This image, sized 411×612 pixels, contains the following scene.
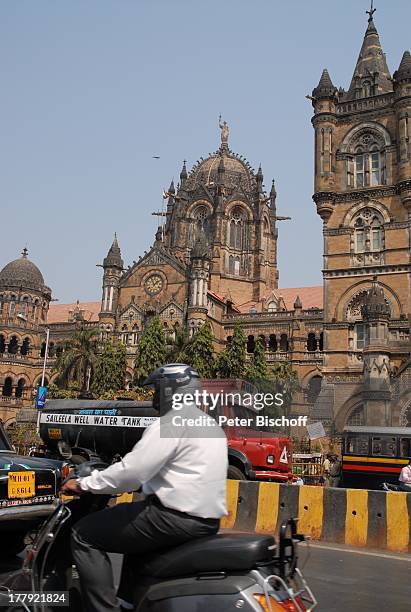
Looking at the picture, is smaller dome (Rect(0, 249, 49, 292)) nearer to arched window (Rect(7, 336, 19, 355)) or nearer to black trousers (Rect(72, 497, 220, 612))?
arched window (Rect(7, 336, 19, 355))

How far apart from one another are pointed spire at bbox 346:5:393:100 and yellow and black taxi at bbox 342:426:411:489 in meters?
28.2

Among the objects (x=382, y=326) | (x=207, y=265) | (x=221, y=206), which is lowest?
(x=382, y=326)

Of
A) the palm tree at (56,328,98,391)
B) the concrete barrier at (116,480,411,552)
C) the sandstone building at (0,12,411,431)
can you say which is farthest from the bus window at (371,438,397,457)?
the palm tree at (56,328,98,391)

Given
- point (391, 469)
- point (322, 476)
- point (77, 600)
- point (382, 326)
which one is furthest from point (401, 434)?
Answer: point (77, 600)

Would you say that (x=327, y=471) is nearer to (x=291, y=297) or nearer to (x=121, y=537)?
(x=121, y=537)

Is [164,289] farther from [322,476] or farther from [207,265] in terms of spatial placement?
[322,476]

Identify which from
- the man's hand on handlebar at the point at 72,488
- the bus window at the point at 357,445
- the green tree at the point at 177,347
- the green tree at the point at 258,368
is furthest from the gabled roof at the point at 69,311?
the man's hand on handlebar at the point at 72,488

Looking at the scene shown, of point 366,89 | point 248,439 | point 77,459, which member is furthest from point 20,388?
A: point 248,439

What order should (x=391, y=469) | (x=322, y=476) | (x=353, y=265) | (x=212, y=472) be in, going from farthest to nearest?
1. (x=353, y=265)
2. (x=322, y=476)
3. (x=391, y=469)
4. (x=212, y=472)

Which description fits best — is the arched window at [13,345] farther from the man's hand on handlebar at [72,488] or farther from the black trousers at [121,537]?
the black trousers at [121,537]

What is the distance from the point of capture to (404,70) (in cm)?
3900

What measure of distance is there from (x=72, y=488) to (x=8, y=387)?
193 feet

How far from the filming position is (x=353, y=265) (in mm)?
38844

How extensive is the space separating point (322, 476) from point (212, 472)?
20774 millimetres
